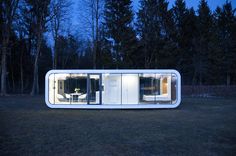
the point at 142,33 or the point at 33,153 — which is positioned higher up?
the point at 142,33

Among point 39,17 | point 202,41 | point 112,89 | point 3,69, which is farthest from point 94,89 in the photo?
point 202,41

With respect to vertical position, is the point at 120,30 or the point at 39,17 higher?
the point at 39,17

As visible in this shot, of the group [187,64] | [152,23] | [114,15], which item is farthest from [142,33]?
[187,64]

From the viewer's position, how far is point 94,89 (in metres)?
15.9

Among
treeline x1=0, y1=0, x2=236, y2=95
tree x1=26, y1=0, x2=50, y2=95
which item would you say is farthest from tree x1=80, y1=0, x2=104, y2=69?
tree x1=26, y1=0, x2=50, y2=95

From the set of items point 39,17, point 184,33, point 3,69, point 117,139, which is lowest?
point 117,139

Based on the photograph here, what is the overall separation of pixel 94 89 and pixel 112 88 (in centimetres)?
96

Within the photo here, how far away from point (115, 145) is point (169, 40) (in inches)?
1112

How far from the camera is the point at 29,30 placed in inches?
1270

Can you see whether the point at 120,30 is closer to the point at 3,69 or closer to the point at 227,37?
the point at 227,37

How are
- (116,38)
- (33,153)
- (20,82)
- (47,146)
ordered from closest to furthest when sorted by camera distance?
1. (33,153)
2. (47,146)
3. (116,38)
4. (20,82)

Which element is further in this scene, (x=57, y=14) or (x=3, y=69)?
(x=57, y=14)

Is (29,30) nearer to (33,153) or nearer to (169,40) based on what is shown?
(169,40)

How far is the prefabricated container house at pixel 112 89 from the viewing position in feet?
51.7
